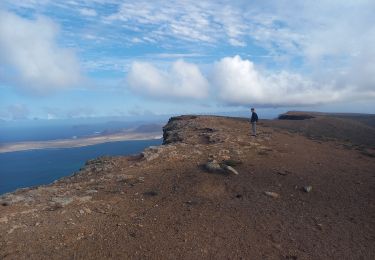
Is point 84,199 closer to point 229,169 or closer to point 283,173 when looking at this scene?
point 229,169

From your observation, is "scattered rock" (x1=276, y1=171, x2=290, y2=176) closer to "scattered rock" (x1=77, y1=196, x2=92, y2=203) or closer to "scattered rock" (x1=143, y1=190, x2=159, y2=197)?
"scattered rock" (x1=143, y1=190, x2=159, y2=197)

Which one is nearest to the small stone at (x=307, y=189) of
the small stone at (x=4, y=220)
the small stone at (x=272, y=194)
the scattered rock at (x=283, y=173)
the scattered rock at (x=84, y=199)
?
the small stone at (x=272, y=194)

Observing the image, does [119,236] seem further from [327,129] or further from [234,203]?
[327,129]

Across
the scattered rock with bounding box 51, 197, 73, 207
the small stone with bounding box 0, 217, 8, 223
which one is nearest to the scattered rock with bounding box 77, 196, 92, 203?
the scattered rock with bounding box 51, 197, 73, 207

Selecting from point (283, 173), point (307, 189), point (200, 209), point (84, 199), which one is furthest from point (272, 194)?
point (84, 199)

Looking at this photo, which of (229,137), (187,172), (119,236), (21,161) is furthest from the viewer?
(21,161)

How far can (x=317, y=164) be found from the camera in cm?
2647

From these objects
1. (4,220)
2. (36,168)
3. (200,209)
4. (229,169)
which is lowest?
(36,168)

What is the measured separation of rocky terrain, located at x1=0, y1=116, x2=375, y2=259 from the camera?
14.8 meters

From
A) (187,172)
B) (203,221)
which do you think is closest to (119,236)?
(203,221)

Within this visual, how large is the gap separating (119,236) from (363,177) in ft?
54.3

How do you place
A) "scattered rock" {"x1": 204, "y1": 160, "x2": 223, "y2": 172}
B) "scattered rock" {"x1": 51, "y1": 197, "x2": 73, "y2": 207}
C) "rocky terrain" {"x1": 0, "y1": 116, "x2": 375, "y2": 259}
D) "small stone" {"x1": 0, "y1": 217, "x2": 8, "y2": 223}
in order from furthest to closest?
"scattered rock" {"x1": 204, "y1": 160, "x2": 223, "y2": 172} < "scattered rock" {"x1": 51, "y1": 197, "x2": 73, "y2": 207} < "small stone" {"x1": 0, "y1": 217, "x2": 8, "y2": 223} < "rocky terrain" {"x1": 0, "y1": 116, "x2": 375, "y2": 259}

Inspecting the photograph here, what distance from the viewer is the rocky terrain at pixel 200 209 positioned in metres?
14.8

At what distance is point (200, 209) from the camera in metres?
18.3
